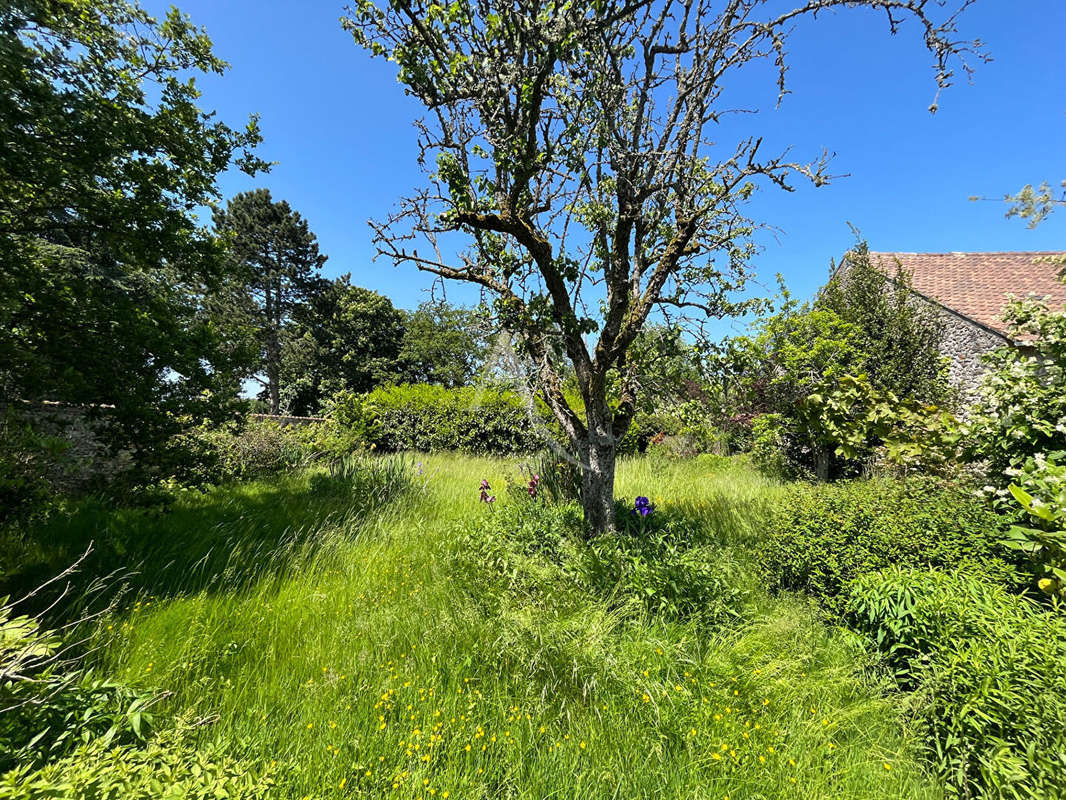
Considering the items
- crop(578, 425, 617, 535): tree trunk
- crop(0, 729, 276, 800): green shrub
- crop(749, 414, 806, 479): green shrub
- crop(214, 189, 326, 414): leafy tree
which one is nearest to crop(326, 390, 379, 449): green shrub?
crop(578, 425, 617, 535): tree trunk

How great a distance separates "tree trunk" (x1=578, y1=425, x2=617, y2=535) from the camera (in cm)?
380

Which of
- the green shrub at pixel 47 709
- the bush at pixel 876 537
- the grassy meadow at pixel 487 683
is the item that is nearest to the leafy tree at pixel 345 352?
the grassy meadow at pixel 487 683

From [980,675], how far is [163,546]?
20.5ft

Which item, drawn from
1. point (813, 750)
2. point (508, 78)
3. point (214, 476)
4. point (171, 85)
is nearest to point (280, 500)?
point (214, 476)

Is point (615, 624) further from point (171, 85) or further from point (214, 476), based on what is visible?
point (171, 85)

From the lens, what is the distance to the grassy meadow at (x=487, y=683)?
1887 mm

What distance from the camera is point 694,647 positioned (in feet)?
8.75

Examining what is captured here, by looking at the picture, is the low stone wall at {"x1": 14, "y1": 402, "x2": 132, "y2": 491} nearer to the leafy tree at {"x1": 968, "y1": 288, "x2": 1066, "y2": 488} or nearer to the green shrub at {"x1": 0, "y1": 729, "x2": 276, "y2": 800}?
the green shrub at {"x1": 0, "y1": 729, "x2": 276, "y2": 800}

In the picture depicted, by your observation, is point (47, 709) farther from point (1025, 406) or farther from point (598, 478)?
point (1025, 406)

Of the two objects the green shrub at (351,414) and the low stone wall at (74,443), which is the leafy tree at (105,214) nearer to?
the low stone wall at (74,443)

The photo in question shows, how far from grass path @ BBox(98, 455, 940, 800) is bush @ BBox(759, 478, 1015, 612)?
37 cm

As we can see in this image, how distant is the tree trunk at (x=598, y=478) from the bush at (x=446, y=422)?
676cm

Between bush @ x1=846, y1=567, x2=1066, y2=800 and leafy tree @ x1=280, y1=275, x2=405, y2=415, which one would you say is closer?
bush @ x1=846, y1=567, x2=1066, y2=800

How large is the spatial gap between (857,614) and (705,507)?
282 centimetres
